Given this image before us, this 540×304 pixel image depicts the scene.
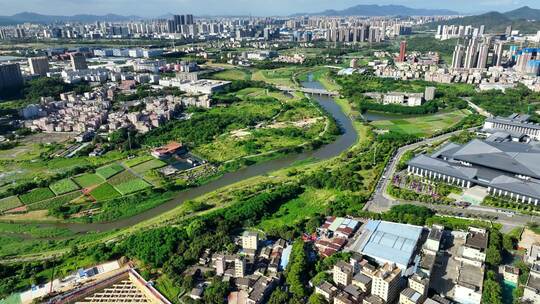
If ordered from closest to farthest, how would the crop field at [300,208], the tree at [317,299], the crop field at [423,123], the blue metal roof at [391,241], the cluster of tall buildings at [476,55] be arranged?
the tree at [317,299] < the blue metal roof at [391,241] < the crop field at [300,208] < the crop field at [423,123] < the cluster of tall buildings at [476,55]

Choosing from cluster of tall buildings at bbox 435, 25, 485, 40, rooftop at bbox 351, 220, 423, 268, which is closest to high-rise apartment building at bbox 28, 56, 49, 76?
rooftop at bbox 351, 220, 423, 268

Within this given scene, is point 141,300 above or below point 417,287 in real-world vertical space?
below

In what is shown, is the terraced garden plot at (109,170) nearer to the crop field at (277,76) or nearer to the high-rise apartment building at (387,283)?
the high-rise apartment building at (387,283)

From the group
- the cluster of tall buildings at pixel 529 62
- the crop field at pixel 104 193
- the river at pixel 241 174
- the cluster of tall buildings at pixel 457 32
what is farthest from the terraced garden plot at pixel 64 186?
the cluster of tall buildings at pixel 457 32

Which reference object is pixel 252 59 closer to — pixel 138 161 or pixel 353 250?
pixel 138 161

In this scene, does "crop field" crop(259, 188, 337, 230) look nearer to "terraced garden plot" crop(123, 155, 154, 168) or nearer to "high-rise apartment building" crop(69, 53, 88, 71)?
"terraced garden plot" crop(123, 155, 154, 168)

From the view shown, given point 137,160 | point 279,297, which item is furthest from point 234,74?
point 279,297

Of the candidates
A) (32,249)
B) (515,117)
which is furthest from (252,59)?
(32,249)
